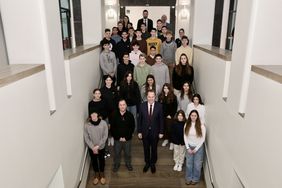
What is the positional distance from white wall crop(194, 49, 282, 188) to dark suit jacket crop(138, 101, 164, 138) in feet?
3.57

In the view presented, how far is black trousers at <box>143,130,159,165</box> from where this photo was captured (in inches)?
230

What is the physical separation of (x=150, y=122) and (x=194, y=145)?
3.61ft

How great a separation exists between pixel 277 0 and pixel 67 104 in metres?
3.57

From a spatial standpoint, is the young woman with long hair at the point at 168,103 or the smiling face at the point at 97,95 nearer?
the smiling face at the point at 97,95

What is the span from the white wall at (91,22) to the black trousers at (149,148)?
3992mm

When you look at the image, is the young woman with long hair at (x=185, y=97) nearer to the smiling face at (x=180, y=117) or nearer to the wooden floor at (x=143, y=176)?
the smiling face at (x=180, y=117)

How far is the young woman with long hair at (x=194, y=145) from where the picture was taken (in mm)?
5582

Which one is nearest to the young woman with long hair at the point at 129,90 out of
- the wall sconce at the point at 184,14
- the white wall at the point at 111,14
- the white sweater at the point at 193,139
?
the white sweater at the point at 193,139

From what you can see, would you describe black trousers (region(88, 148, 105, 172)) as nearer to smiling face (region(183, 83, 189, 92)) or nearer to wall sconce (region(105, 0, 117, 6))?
smiling face (region(183, 83, 189, 92))

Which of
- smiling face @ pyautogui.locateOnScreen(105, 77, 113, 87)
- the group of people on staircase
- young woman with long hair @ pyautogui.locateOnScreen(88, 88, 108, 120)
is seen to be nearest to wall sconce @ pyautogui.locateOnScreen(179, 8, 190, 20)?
the group of people on staircase

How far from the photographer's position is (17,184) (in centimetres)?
271

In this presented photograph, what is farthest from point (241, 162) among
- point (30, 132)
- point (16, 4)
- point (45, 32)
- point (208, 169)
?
point (16, 4)

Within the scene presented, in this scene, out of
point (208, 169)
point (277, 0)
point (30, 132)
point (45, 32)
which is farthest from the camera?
point (208, 169)

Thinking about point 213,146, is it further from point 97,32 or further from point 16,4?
point 97,32
